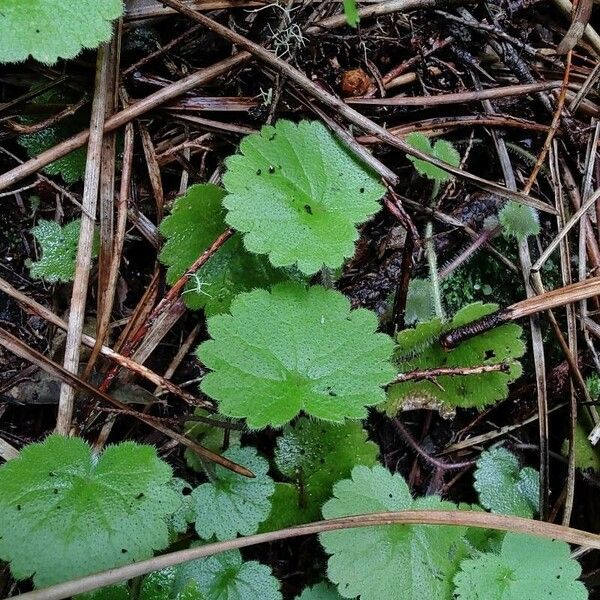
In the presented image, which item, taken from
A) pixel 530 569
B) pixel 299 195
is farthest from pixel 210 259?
pixel 530 569

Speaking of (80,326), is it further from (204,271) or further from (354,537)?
(354,537)

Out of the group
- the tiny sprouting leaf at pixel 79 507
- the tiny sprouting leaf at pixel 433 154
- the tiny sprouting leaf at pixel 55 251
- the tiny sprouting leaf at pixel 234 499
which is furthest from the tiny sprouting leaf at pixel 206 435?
the tiny sprouting leaf at pixel 433 154

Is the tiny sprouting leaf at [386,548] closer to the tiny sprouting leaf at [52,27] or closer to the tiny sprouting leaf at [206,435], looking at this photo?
the tiny sprouting leaf at [206,435]

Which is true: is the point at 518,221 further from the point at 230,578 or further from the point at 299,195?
the point at 230,578

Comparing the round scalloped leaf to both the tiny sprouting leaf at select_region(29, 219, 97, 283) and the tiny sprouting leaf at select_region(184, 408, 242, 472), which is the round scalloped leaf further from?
the tiny sprouting leaf at select_region(29, 219, 97, 283)

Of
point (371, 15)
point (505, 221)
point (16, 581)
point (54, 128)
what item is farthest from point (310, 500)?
point (371, 15)

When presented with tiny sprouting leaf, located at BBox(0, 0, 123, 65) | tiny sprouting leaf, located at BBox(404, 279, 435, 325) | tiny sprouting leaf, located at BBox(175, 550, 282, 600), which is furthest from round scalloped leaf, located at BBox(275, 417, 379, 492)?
tiny sprouting leaf, located at BBox(0, 0, 123, 65)
